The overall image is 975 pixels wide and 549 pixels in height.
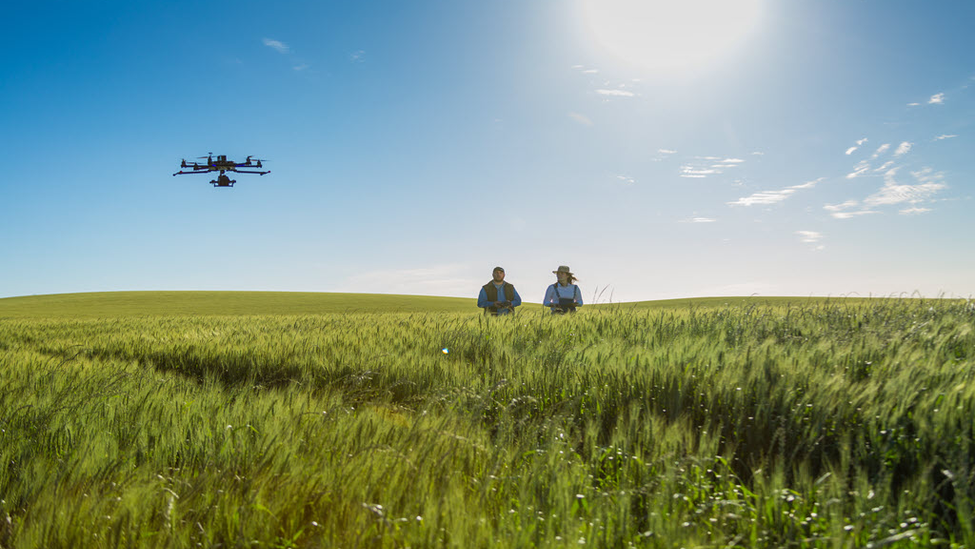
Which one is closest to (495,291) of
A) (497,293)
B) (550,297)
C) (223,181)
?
(497,293)

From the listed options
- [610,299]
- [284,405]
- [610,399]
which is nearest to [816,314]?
[610,299]

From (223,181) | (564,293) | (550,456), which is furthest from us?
(223,181)

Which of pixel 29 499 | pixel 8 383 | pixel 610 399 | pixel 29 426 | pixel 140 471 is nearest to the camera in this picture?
pixel 29 499

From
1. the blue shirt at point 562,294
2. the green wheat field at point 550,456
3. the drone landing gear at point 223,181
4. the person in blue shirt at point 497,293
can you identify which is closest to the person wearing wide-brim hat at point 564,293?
the blue shirt at point 562,294

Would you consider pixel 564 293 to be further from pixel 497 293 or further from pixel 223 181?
pixel 223 181

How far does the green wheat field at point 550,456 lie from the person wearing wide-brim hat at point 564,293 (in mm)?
6444

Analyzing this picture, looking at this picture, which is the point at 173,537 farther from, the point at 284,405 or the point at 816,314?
the point at 816,314

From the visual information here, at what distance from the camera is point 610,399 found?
11.5 ft

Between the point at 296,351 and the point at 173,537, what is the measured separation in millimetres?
4878

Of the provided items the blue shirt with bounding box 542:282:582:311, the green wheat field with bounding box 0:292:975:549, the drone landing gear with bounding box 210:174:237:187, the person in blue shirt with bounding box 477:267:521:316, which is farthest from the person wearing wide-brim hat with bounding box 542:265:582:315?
the drone landing gear with bounding box 210:174:237:187

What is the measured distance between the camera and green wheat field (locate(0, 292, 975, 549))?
72.7 inches

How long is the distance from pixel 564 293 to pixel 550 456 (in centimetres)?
927

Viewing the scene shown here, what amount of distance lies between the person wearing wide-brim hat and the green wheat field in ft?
21.1

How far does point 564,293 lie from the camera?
11477 mm
